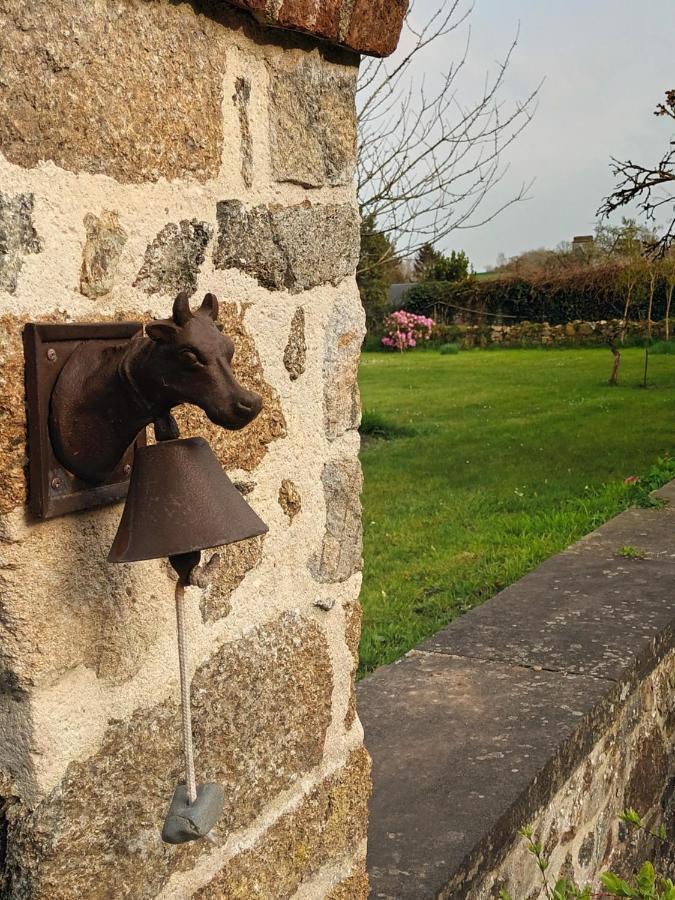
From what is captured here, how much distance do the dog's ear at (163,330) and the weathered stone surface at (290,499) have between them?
1.58 ft

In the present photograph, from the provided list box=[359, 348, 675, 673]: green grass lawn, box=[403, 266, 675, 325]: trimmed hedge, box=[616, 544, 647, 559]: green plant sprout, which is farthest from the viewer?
box=[403, 266, 675, 325]: trimmed hedge

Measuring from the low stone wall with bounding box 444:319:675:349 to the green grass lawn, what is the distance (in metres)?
6.30

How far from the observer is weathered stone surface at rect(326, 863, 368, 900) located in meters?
1.60

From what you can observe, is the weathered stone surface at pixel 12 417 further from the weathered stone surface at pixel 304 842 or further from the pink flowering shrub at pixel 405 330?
the pink flowering shrub at pixel 405 330

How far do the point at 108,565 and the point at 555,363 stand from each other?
60.6 ft

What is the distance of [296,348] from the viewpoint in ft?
4.62

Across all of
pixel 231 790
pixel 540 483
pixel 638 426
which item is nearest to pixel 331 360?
pixel 231 790

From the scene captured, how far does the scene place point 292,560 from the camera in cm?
144

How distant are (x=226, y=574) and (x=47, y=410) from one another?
0.40 m

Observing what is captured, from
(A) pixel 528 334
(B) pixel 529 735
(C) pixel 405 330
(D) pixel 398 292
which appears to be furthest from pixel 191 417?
(D) pixel 398 292

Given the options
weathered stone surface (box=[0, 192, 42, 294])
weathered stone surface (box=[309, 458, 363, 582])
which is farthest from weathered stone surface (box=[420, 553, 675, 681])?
weathered stone surface (box=[0, 192, 42, 294])

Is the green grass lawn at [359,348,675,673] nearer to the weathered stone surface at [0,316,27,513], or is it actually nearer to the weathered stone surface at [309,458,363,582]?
the weathered stone surface at [309,458,363,582]

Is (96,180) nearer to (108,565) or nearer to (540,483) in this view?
(108,565)

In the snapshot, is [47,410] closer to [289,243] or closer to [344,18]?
[289,243]
